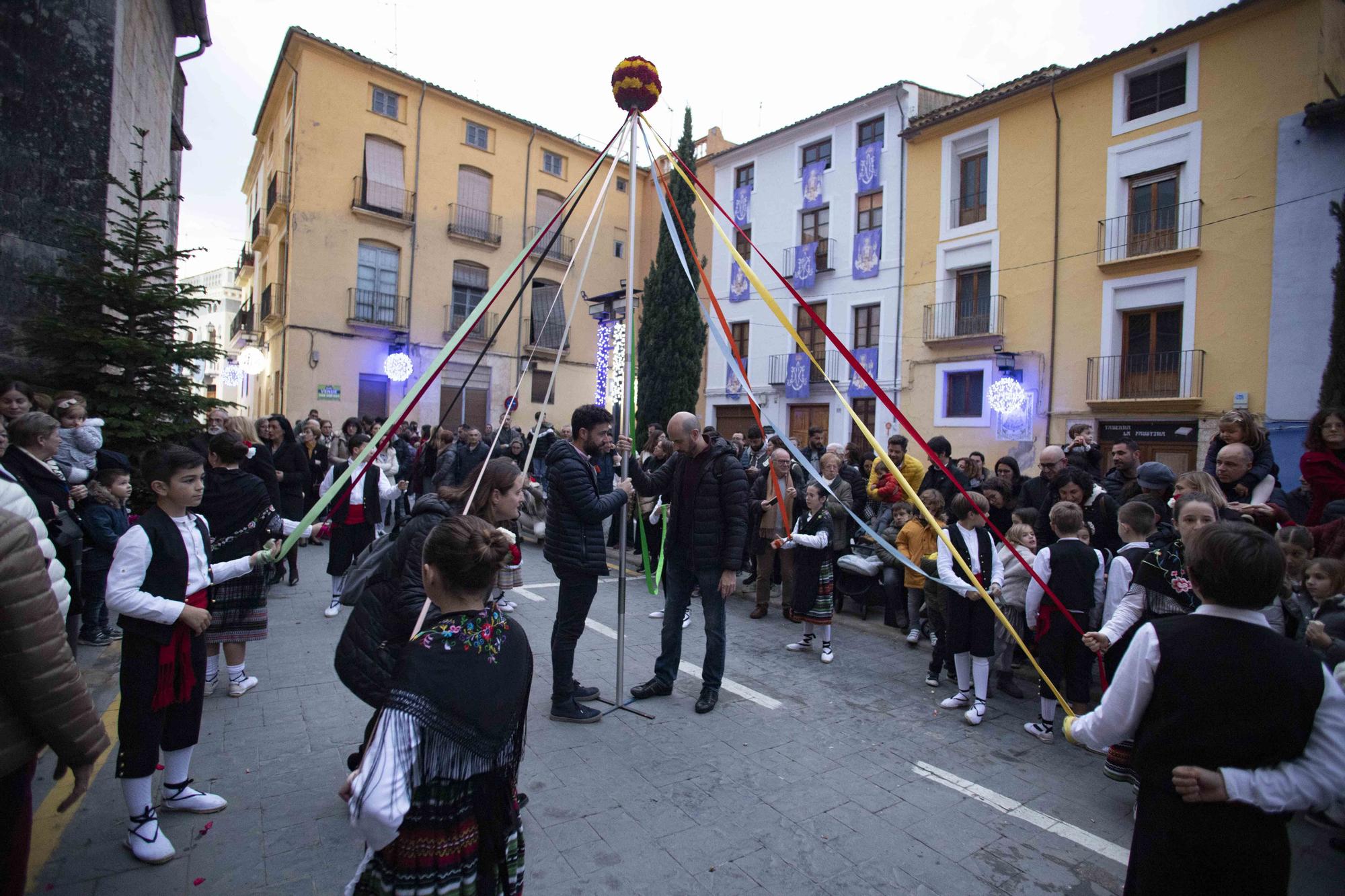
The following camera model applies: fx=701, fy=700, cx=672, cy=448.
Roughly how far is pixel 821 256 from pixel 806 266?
590mm

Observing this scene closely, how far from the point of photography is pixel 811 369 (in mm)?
22125

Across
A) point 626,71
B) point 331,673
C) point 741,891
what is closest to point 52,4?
point 626,71

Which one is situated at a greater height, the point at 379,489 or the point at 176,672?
the point at 379,489

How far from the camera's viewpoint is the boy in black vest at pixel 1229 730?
73.6 inches

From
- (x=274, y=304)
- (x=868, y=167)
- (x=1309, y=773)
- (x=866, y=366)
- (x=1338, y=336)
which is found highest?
(x=868, y=167)

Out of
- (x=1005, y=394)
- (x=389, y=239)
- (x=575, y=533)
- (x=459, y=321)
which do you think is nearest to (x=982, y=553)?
(x=575, y=533)

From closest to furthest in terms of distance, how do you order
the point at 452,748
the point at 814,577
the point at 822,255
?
the point at 452,748
the point at 814,577
the point at 822,255

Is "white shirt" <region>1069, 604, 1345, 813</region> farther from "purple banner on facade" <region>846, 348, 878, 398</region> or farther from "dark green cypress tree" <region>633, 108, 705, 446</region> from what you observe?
"purple banner on facade" <region>846, 348, 878, 398</region>

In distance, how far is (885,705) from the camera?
16.3 feet

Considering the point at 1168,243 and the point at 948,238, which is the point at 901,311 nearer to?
the point at 948,238

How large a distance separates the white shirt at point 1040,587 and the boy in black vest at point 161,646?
4.63 m

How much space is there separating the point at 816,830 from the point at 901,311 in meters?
19.2

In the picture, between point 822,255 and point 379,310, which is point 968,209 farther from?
point 379,310

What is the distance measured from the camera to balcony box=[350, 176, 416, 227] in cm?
2166
